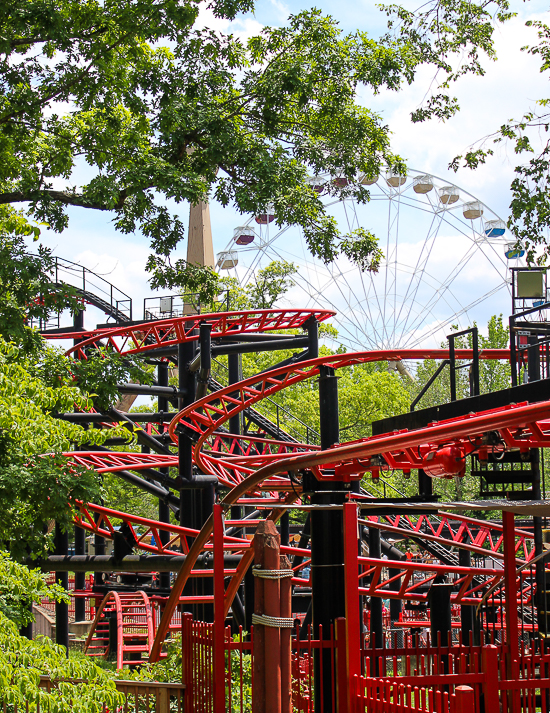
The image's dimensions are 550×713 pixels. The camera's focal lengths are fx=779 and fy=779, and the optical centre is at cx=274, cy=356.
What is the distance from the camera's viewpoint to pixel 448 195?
163ft

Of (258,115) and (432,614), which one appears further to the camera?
(432,614)

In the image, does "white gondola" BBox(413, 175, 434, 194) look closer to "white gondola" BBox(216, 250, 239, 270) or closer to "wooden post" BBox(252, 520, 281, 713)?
"white gondola" BBox(216, 250, 239, 270)

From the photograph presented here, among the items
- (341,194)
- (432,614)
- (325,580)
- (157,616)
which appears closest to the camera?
(325,580)

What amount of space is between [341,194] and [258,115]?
5.97 feet

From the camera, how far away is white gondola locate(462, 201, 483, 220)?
170ft

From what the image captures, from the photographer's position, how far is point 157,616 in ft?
72.3

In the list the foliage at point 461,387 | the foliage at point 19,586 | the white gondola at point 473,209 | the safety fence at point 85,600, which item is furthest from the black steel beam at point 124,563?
the white gondola at point 473,209

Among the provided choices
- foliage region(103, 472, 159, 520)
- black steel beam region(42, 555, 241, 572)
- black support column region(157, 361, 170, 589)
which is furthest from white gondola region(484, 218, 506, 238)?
black steel beam region(42, 555, 241, 572)

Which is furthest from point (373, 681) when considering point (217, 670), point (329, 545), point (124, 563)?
point (124, 563)

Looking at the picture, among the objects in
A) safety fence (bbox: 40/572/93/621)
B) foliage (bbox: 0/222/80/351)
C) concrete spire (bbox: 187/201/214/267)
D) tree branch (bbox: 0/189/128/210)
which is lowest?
safety fence (bbox: 40/572/93/621)

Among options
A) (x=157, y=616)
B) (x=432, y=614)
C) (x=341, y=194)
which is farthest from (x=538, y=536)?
(x=157, y=616)

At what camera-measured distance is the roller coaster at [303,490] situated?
26.3 feet

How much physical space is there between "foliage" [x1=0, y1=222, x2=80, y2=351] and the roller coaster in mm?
1507

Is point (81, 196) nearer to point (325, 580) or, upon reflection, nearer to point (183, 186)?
point (183, 186)
